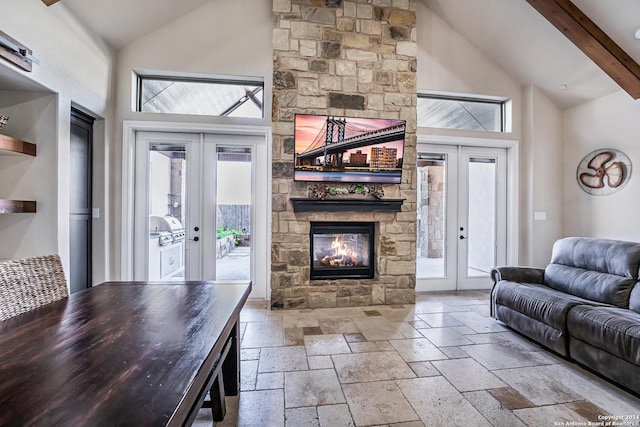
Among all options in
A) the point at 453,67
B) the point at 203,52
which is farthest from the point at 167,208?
the point at 453,67

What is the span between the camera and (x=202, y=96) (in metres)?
3.87

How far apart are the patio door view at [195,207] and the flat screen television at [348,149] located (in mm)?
778

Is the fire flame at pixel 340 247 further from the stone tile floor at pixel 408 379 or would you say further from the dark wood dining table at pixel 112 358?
the dark wood dining table at pixel 112 358

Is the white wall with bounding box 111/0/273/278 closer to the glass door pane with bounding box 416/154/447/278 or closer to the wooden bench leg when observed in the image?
the glass door pane with bounding box 416/154/447/278

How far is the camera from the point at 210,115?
3.78 metres

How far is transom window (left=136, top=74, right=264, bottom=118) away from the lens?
3814 millimetres

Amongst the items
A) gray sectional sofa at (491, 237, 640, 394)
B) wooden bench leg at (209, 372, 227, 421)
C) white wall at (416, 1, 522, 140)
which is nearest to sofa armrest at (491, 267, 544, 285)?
gray sectional sofa at (491, 237, 640, 394)

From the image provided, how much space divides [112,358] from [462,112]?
4.95 m

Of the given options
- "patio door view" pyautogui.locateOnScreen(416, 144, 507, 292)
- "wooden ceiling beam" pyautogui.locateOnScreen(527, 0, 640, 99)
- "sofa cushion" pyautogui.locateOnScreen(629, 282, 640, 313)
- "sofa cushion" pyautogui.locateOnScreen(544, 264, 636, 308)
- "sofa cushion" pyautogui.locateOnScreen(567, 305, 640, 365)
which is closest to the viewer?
"sofa cushion" pyautogui.locateOnScreen(567, 305, 640, 365)

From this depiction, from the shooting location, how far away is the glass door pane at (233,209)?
3.98 metres

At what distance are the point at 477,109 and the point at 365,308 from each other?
135 inches

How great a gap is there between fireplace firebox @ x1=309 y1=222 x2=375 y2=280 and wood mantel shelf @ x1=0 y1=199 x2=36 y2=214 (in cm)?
273

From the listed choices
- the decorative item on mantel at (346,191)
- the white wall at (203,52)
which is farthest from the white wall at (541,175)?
the white wall at (203,52)

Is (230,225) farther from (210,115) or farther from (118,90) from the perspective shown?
(118,90)
